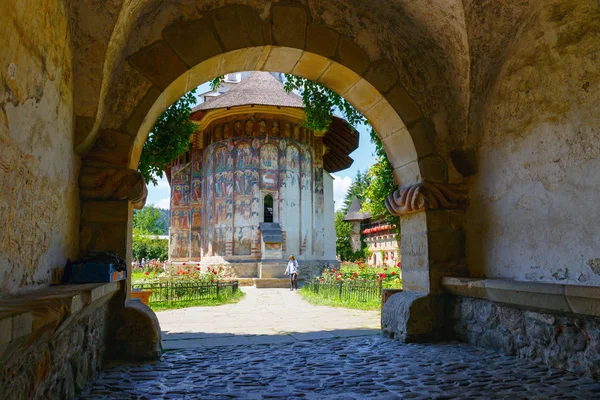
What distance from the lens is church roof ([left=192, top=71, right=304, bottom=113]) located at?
56.5 feet

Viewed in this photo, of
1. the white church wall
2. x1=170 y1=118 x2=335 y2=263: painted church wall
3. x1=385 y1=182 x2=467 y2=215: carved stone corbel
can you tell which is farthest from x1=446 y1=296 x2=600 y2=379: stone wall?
the white church wall

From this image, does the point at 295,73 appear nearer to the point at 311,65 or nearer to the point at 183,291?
the point at 311,65

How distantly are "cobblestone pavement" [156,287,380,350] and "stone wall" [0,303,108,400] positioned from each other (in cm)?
133

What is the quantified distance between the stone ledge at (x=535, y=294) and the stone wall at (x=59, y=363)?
3150 mm

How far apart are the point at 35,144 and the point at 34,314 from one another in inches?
47.1

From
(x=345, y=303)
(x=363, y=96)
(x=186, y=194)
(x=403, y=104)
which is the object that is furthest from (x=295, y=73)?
(x=186, y=194)

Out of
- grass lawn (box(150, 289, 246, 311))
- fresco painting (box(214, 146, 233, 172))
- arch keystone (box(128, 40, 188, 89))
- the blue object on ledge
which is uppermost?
fresco painting (box(214, 146, 233, 172))

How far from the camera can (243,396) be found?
2936mm

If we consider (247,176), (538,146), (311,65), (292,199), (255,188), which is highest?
(247,176)

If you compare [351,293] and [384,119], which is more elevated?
[384,119]

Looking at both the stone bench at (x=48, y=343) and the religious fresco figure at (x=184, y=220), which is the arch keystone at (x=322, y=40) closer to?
the stone bench at (x=48, y=343)

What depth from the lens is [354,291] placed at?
9.78 metres

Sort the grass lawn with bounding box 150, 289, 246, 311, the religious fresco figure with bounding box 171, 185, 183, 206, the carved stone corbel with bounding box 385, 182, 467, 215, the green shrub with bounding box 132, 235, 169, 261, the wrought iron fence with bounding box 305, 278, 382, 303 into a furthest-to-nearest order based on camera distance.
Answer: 1. the green shrub with bounding box 132, 235, 169, 261
2. the religious fresco figure with bounding box 171, 185, 183, 206
3. the wrought iron fence with bounding box 305, 278, 382, 303
4. the grass lawn with bounding box 150, 289, 246, 311
5. the carved stone corbel with bounding box 385, 182, 467, 215

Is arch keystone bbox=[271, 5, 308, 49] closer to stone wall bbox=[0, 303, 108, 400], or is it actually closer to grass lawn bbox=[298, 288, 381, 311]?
stone wall bbox=[0, 303, 108, 400]
